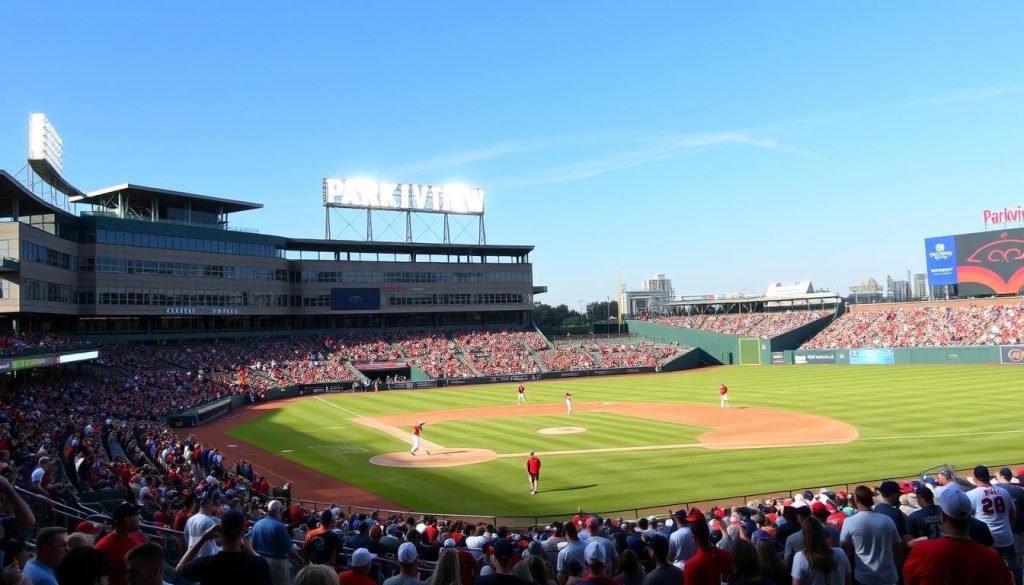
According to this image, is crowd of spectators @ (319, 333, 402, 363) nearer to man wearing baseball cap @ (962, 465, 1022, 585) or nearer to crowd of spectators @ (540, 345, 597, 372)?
crowd of spectators @ (540, 345, 597, 372)

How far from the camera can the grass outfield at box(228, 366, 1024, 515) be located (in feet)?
80.7

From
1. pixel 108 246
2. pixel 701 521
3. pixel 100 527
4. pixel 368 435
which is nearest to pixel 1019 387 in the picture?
pixel 368 435

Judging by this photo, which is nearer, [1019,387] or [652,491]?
[652,491]

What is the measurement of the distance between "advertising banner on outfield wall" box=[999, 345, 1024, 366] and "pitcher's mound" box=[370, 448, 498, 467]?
174 ft

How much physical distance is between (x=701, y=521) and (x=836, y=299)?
9050 cm

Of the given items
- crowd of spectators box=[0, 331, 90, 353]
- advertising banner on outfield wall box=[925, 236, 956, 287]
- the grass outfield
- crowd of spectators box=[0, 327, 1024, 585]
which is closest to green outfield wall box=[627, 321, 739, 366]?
advertising banner on outfield wall box=[925, 236, 956, 287]

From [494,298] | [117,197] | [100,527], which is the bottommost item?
[100,527]

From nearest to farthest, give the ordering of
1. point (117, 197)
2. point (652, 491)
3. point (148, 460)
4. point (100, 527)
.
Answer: point (100, 527) < point (652, 491) < point (148, 460) < point (117, 197)

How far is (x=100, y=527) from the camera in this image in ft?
31.2

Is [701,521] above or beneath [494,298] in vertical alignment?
beneath

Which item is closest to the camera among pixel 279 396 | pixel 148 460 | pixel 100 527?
pixel 100 527

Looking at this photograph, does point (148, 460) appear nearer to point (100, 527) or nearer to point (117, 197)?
point (100, 527)

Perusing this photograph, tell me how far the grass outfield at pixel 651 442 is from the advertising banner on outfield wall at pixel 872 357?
9332 millimetres

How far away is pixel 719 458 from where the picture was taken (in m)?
29.2
